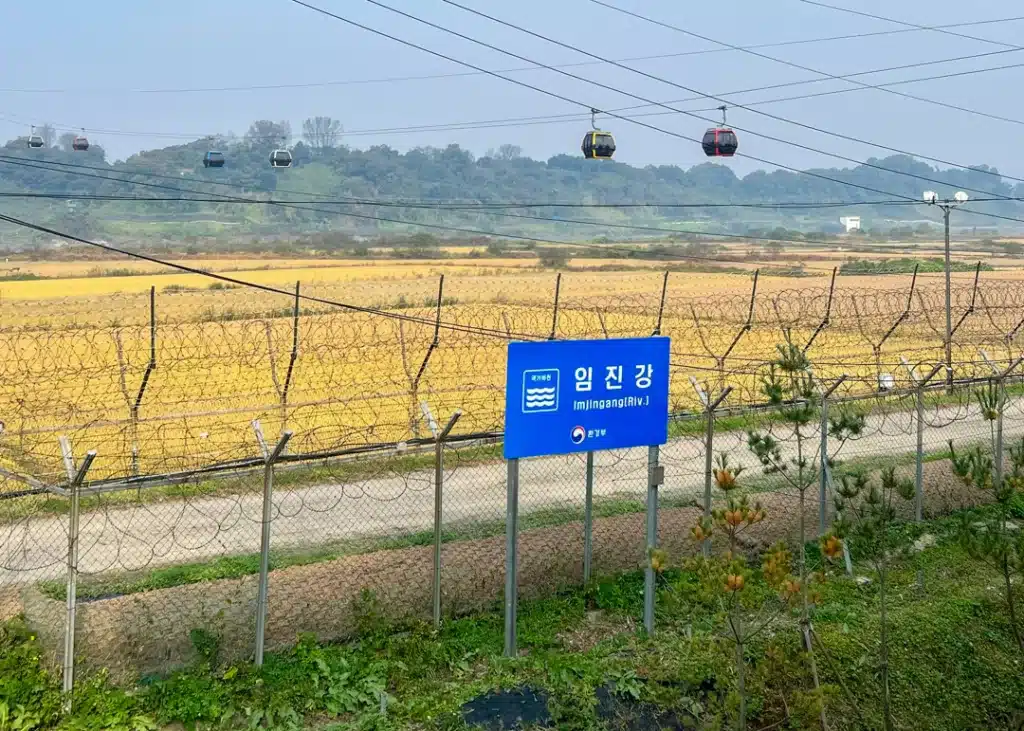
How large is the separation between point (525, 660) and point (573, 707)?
88 centimetres

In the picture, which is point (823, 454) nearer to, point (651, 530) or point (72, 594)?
point (651, 530)

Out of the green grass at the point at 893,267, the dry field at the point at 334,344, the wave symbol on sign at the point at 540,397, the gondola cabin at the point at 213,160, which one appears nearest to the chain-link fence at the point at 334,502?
the dry field at the point at 334,344

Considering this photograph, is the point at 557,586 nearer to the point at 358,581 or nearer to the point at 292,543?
the point at 358,581

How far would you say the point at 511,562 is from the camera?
9320 millimetres

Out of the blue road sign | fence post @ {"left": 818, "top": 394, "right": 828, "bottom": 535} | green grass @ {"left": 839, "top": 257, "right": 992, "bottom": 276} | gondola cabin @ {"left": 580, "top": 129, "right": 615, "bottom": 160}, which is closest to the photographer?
the blue road sign

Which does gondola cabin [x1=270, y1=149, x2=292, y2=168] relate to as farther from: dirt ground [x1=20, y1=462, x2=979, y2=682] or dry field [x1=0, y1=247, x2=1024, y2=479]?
dirt ground [x1=20, y1=462, x2=979, y2=682]

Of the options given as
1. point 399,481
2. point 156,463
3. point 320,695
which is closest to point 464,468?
point 399,481

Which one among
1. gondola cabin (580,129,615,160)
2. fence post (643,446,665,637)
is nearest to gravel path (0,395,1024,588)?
fence post (643,446,665,637)

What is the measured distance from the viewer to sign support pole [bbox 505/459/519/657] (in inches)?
362

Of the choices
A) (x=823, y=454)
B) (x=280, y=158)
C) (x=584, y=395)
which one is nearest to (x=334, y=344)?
(x=280, y=158)

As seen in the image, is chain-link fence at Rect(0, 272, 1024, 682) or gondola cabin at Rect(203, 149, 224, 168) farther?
gondola cabin at Rect(203, 149, 224, 168)

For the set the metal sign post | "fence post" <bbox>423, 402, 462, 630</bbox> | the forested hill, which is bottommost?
"fence post" <bbox>423, 402, 462, 630</bbox>

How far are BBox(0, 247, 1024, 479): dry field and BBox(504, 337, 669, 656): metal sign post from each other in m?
1.60

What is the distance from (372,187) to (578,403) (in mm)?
145180
